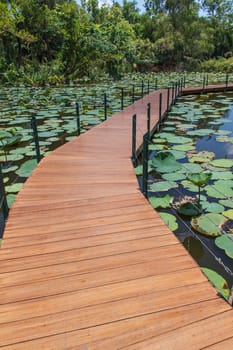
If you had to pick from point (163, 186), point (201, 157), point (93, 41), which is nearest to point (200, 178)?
point (163, 186)

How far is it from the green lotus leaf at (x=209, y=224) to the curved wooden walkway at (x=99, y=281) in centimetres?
56

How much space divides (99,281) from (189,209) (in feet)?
4.88

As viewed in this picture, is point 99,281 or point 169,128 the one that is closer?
point 99,281

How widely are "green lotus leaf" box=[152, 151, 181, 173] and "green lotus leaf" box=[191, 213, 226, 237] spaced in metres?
0.71

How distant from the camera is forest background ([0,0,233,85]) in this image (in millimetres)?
12492

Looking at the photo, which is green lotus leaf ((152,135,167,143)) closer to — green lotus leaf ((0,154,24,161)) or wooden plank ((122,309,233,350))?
green lotus leaf ((0,154,24,161))

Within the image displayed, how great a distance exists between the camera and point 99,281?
4.29 ft

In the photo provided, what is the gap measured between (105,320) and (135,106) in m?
6.34

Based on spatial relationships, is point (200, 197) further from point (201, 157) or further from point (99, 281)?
point (99, 281)

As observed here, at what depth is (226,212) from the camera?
94.9 inches

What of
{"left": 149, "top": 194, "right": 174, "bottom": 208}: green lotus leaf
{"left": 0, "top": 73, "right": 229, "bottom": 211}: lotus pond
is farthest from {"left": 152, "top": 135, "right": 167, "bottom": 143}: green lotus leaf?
{"left": 149, "top": 194, "right": 174, "bottom": 208}: green lotus leaf

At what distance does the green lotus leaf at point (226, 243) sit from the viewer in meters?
1.95

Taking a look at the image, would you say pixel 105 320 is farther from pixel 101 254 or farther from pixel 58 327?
pixel 101 254

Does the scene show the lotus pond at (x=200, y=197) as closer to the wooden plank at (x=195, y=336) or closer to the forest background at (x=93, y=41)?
the wooden plank at (x=195, y=336)
